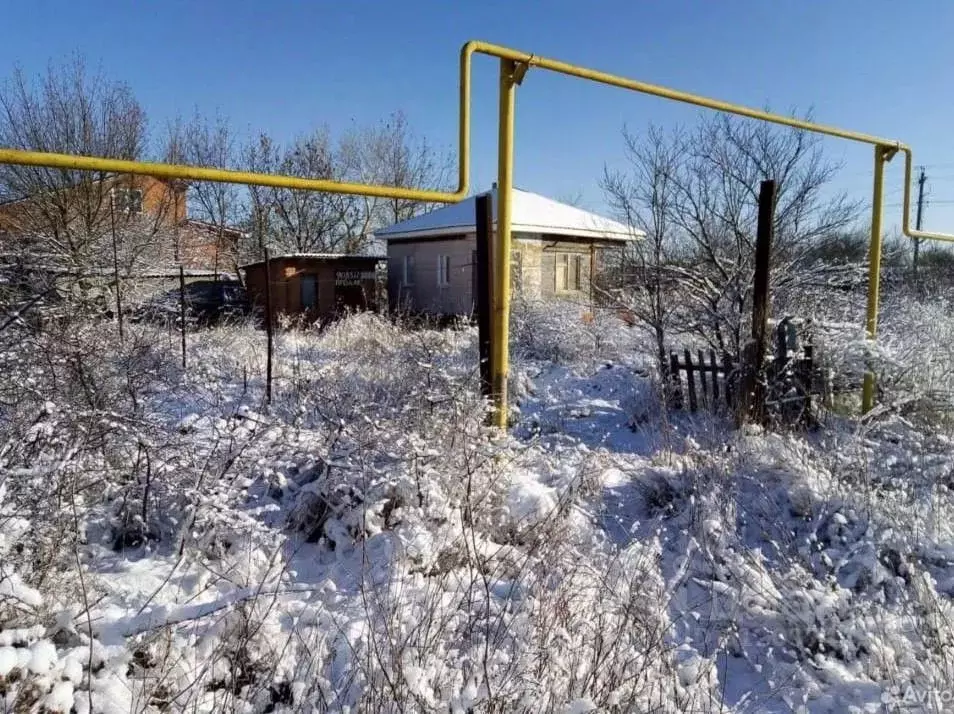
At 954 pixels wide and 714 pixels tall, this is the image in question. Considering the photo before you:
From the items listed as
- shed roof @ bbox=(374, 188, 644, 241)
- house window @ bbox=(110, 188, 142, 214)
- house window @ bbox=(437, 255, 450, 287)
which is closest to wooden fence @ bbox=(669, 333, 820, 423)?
shed roof @ bbox=(374, 188, 644, 241)

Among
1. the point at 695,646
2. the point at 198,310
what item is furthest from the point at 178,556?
the point at 198,310

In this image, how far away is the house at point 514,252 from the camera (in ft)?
57.5

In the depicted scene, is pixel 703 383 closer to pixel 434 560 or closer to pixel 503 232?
pixel 503 232

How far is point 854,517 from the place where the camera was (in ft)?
11.8

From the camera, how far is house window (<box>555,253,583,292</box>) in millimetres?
18828

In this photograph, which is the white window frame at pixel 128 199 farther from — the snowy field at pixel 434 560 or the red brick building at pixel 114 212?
the snowy field at pixel 434 560

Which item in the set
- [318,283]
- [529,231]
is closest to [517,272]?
[529,231]

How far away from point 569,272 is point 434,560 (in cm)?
1701

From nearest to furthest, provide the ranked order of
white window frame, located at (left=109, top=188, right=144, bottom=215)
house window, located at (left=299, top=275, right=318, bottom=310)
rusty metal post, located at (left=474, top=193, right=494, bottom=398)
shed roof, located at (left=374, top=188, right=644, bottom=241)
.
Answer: rusty metal post, located at (left=474, top=193, right=494, bottom=398) → white window frame, located at (left=109, top=188, right=144, bottom=215) → shed roof, located at (left=374, top=188, right=644, bottom=241) → house window, located at (left=299, top=275, right=318, bottom=310)

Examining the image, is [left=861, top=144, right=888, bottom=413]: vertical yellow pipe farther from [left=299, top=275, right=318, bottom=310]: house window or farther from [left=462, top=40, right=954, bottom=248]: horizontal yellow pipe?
[left=299, top=275, right=318, bottom=310]: house window

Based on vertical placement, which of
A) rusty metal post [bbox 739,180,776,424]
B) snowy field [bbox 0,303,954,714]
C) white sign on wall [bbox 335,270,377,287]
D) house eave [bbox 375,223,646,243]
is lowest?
snowy field [bbox 0,303,954,714]

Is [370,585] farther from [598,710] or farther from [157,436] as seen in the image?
[157,436]

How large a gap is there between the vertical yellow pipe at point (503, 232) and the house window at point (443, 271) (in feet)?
50.4

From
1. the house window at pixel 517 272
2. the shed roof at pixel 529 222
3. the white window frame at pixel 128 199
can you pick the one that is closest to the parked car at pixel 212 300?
the white window frame at pixel 128 199
